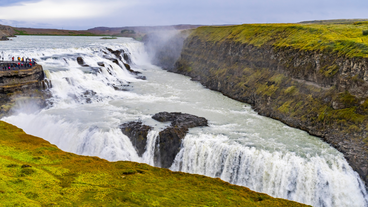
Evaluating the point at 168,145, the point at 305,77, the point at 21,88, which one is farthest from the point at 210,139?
the point at 21,88

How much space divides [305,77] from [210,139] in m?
17.0

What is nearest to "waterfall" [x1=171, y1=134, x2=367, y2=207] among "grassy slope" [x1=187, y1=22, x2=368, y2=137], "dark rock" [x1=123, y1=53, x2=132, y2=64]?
"grassy slope" [x1=187, y1=22, x2=368, y2=137]

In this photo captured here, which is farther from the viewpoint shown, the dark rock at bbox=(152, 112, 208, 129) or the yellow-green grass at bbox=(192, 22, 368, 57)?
the yellow-green grass at bbox=(192, 22, 368, 57)

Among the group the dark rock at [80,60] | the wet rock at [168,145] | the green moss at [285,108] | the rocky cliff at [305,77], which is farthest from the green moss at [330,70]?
the dark rock at [80,60]

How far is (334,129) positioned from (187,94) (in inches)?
931

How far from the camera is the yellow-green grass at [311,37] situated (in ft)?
107

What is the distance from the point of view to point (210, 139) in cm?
2777

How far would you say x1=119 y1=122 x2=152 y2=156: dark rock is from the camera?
92.7ft

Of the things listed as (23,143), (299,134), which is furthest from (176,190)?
(299,134)

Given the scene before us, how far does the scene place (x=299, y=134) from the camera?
100ft

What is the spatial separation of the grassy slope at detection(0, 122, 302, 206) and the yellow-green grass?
78.8 ft

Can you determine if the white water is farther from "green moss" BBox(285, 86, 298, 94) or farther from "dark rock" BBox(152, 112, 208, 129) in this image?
"green moss" BBox(285, 86, 298, 94)

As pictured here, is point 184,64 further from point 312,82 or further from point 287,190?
point 287,190

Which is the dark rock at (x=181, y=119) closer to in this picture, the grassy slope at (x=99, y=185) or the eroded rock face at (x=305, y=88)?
the eroded rock face at (x=305, y=88)
